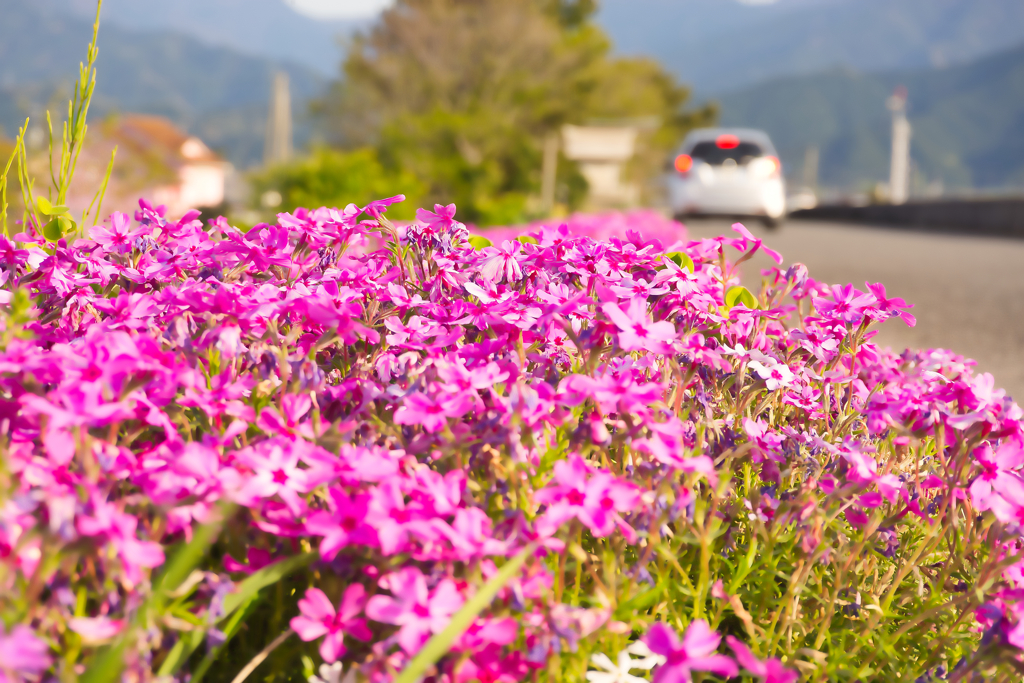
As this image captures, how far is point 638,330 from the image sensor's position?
4.52ft

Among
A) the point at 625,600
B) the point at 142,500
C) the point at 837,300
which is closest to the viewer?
the point at 142,500

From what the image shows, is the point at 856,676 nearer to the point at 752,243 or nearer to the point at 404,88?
the point at 752,243

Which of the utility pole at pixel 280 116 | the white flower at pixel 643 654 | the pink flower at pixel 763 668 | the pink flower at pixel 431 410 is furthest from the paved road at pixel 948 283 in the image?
the utility pole at pixel 280 116

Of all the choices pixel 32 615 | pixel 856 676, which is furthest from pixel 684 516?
pixel 32 615

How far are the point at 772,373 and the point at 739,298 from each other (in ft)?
2.03

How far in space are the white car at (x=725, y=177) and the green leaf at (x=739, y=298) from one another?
12490 millimetres

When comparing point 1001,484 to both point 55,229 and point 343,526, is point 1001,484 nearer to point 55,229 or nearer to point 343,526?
point 343,526

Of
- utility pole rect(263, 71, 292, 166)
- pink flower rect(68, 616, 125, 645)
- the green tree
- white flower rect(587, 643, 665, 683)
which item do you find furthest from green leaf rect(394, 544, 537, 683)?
utility pole rect(263, 71, 292, 166)

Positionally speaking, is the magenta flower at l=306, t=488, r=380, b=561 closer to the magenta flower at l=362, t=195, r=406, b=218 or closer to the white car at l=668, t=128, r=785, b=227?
the magenta flower at l=362, t=195, r=406, b=218

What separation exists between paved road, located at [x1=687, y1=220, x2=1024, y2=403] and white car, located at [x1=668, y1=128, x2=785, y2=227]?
95cm

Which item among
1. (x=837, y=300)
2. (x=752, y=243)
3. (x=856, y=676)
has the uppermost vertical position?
(x=752, y=243)

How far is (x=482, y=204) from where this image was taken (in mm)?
14578

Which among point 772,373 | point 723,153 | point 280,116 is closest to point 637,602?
point 772,373

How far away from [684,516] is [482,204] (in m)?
13.6
